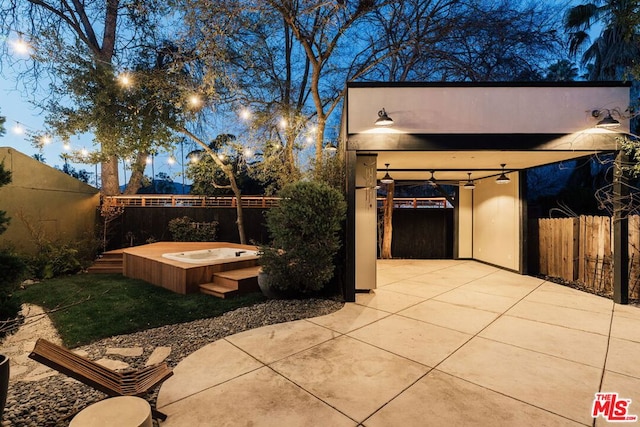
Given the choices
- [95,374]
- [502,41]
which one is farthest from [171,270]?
[502,41]

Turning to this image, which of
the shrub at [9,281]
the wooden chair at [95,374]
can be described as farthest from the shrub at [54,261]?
the wooden chair at [95,374]

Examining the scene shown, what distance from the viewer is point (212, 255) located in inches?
305

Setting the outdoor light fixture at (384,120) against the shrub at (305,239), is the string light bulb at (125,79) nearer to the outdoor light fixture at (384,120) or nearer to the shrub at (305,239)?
the shrub at (305,239)

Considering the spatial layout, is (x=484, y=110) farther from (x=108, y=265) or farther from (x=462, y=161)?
(x=108, y=265)

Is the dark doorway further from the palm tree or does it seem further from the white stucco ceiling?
the palm tree

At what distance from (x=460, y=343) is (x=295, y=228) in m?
2.67

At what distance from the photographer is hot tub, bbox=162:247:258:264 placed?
20.4 ft

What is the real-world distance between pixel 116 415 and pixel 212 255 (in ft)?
20.7

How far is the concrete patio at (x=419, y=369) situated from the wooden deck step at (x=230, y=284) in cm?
184

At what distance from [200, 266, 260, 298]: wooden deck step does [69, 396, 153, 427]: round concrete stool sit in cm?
349

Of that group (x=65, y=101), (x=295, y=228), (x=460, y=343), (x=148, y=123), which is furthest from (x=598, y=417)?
(x=65, y=101)

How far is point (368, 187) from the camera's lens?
17.8 feet

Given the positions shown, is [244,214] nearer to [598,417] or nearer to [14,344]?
[14,344]

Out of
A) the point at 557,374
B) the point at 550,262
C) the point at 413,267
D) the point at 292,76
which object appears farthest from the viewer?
the point at 292,76
